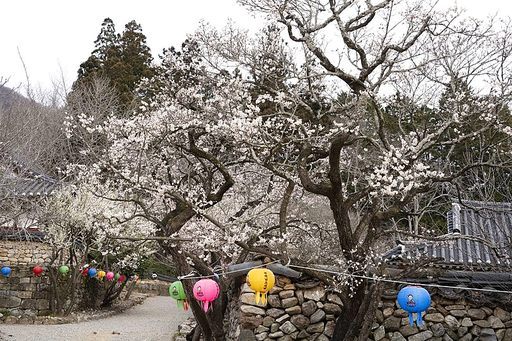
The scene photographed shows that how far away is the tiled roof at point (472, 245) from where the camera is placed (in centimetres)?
685

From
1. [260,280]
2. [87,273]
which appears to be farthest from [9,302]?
[260,280]

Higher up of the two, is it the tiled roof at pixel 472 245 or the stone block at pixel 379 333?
the tiled roof at pixel 472 245

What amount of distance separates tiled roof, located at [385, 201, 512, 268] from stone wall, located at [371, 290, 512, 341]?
57 centimetres

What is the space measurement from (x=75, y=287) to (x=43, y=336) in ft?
10.8

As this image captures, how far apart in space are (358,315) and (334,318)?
73 cm

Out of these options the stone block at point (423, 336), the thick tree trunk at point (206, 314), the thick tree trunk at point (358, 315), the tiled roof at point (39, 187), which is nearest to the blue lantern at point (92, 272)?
the tiled roof at point (39, 187)

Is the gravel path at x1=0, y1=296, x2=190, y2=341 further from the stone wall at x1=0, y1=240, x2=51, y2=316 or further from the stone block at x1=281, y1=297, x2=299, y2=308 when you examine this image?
the stone block at x1=281, y1=297, x2=299, y2=308

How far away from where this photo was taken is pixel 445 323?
7.05m

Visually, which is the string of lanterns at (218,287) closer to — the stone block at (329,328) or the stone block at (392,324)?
the stone block at (329,328)

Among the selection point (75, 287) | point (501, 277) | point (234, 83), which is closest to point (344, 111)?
point (234, 83)

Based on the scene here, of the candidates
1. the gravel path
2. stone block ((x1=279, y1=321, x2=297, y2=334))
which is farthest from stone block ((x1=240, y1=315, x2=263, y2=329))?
the gravel path

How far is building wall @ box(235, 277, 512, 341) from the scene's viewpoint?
276 inches

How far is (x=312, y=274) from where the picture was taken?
22.6ft

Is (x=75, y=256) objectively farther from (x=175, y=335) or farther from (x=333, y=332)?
(x=333, y=332)
